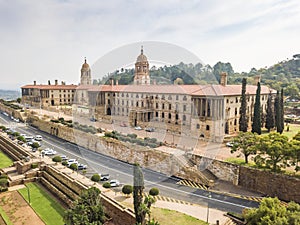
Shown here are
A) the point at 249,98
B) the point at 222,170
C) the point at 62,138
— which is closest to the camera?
the point at 222,170

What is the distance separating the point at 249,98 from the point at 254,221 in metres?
30.2

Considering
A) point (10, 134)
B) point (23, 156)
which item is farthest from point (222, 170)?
point (10, 134)

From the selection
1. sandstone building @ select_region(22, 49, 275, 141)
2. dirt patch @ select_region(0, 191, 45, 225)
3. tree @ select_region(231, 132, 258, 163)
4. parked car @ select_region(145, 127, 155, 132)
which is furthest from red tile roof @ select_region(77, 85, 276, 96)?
dirt patch @ select_region(0, 191, 45, 225)

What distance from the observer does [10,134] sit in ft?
155

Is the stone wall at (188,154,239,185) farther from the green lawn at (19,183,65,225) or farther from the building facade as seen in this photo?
Result: the green lawn at (19,183,65,225)

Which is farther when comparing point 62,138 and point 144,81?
point 62,138

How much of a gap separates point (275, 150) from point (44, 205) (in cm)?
2219

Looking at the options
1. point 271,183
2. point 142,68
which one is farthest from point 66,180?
point 271,183

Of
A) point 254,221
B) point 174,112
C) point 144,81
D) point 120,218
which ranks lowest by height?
point 120,218

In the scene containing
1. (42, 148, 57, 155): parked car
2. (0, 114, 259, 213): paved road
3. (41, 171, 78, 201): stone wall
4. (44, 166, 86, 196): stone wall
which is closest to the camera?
(0, 114, 259, 213): paved road

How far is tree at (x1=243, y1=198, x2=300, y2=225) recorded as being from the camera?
46.8 ft

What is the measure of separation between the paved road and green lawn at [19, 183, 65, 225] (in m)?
5.63

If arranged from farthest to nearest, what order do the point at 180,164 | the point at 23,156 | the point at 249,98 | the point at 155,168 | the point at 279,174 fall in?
the point at 249,98 < the point at 23,156 < the point at 155,168 < the point at 180,164 < the point at 279,174

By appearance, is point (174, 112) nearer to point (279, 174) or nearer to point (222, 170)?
point (222, 170)
